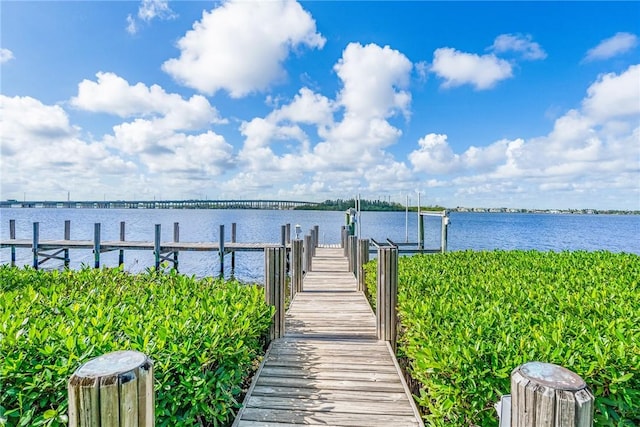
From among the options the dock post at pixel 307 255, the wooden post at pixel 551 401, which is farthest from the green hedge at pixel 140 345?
the dock post at pixel 307 255

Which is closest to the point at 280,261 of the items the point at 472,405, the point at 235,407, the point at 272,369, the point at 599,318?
the point at 272,369

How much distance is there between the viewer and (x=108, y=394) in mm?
1417

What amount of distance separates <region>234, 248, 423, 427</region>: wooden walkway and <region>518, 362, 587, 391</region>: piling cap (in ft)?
6.64

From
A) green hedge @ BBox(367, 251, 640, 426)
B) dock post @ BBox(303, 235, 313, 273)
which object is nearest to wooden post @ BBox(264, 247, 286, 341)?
green hedge @ BBox(367, 251, 640, 426)

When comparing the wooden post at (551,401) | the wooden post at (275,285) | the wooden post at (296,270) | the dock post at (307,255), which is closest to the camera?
the wooden post at (551,401)

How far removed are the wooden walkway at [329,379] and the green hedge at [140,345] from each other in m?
0.38

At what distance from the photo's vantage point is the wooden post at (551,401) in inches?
52.9

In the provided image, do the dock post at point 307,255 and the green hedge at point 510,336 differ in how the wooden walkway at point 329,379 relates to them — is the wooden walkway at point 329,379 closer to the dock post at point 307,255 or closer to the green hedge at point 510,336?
the green hedge at point 510,336

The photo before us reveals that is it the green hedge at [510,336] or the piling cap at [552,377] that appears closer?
the piling cap at [552,377]

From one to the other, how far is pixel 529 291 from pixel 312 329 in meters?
3.13

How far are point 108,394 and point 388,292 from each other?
398 centimetres

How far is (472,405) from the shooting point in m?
2.53

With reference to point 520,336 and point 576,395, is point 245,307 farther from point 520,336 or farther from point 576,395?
point 576,395

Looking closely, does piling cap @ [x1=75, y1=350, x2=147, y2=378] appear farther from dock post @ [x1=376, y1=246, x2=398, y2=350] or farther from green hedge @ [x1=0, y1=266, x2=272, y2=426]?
dock post @ [x1=376, y1=246, x2=398, y2=350]
